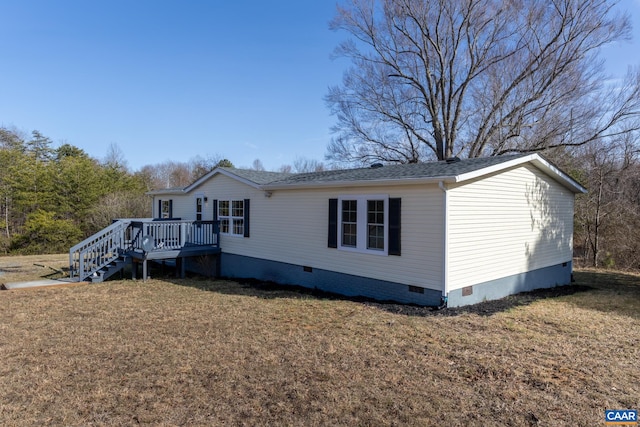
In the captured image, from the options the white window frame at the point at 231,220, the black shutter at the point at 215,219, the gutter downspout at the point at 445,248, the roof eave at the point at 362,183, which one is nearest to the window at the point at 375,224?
the roof eave at the point at 362,183

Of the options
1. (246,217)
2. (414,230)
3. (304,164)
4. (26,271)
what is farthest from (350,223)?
(304,164)

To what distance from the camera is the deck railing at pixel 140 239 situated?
10.9 meters

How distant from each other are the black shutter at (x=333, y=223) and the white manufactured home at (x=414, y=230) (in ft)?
0.08

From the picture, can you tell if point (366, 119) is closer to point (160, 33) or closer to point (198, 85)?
point (198, 85)

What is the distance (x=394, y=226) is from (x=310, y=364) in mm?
4082

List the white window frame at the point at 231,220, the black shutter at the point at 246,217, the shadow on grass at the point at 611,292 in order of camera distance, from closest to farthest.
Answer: the shadow on grass at the point at 611,292 → the black shutter at the point at 246,217 → the white window frame at the point at 231,220

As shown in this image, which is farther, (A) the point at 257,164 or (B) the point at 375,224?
(A) the point at 257,164

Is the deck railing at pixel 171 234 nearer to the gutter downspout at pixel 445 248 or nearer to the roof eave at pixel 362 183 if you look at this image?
the roof eave at pixel 362 183

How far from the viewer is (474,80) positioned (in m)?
20.4

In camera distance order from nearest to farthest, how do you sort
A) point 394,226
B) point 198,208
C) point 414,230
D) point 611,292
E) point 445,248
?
point 445,248 → point 414,230 → point 394,226 → point 611,292 → point 198,208

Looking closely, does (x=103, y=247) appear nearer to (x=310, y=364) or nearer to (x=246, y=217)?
(x=246, y=217)

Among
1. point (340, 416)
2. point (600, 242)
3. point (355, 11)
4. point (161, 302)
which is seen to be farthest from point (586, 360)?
point (355, 11)

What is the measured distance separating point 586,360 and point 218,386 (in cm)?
474

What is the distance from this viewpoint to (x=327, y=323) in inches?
255
